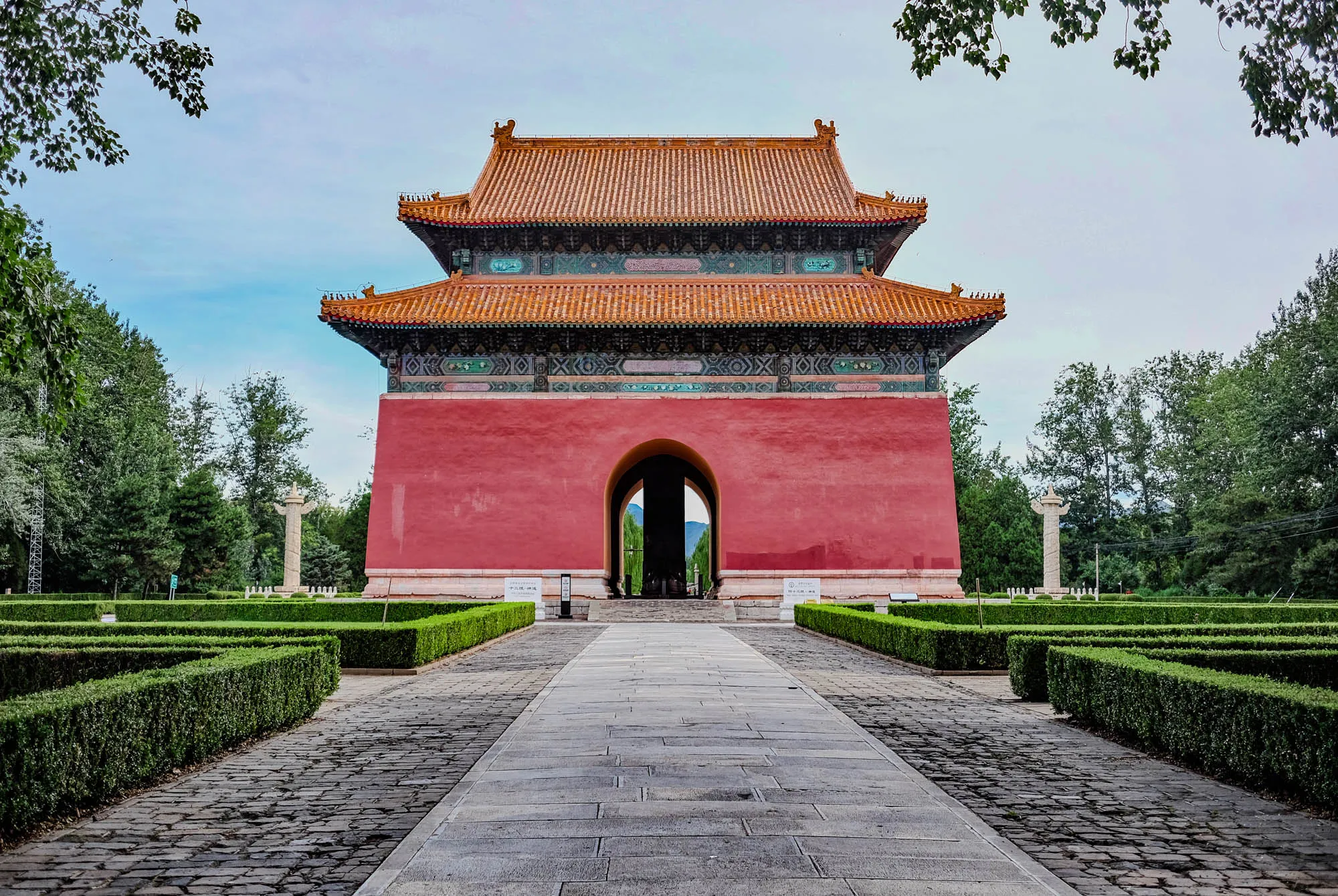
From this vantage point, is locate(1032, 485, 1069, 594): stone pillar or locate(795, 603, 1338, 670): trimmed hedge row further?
locate(1032, 485, 1069, 594): stone pillar

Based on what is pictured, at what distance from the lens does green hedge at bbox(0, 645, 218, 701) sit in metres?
9.00

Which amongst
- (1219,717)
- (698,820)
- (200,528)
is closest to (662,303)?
(200,528)

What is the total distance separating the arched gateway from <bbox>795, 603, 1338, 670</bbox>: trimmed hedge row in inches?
407

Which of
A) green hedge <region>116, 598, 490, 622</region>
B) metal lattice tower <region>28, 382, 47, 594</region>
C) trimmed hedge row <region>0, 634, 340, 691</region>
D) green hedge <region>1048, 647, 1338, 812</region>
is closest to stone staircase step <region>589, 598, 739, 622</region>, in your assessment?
green hedge <region>116, 598, 490, 622</region>

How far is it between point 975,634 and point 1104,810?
7.52 metres

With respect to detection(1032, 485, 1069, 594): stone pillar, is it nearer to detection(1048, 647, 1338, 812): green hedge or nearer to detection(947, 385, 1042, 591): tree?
detection(947, 385, 1042, 591): tree

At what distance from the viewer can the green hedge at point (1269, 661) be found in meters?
9.06

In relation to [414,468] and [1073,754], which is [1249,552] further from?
[1073,754]

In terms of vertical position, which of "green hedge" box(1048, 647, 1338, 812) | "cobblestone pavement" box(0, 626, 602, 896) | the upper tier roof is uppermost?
the upper tier roof

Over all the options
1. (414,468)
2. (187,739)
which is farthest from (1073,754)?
(414,468)

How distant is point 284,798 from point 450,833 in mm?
1674

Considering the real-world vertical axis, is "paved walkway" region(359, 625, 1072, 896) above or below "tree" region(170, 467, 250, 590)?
below

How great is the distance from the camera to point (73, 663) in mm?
9250

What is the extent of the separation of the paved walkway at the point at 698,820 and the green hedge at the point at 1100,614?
1134 cm
